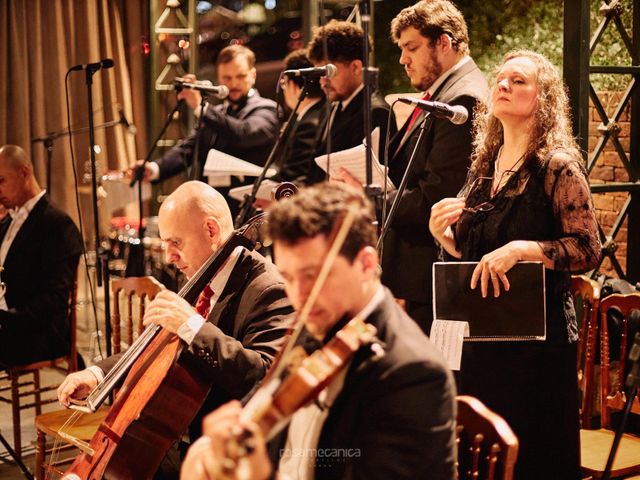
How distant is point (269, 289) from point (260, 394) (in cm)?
94

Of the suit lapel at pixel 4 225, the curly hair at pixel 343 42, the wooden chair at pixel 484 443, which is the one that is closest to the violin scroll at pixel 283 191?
the wooden chair at pixel 484 443

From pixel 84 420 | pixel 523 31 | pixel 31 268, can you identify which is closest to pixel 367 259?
pixel 84 420

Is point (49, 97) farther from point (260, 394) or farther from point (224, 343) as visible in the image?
point (260, 394)

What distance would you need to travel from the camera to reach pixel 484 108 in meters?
2.80

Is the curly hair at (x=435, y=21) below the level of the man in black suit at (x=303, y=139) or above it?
above

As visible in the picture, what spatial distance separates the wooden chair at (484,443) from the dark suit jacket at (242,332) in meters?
0.57

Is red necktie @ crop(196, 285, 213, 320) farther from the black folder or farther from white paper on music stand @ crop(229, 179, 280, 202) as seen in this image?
white paper on music stand @ crop(229, 179, 280, 202)

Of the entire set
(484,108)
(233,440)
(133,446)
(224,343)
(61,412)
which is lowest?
(61,412)

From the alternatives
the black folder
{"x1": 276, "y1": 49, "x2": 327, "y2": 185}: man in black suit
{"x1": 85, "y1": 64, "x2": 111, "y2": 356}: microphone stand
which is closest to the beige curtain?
{"x1": 85, "y1": 64, "x2": 111, "y2": 356}: microphone stand

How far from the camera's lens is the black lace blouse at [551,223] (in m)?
2.31

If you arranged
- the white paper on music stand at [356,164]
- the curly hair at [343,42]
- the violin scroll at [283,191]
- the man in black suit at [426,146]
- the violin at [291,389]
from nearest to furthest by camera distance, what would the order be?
1. the violin at [291,389]
2. the violin scroll at [283,191]
3. the white paper on music stand at [356,164]
4. the man in black suit at [426,146]
5. the curly hair at [343,42]

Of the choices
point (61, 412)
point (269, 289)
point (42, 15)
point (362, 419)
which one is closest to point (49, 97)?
point (42, 15)

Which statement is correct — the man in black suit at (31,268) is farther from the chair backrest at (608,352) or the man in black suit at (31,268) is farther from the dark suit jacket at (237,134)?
the chair backrest at (608,352)

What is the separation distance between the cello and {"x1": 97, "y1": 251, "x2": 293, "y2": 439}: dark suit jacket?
0.06 meters
